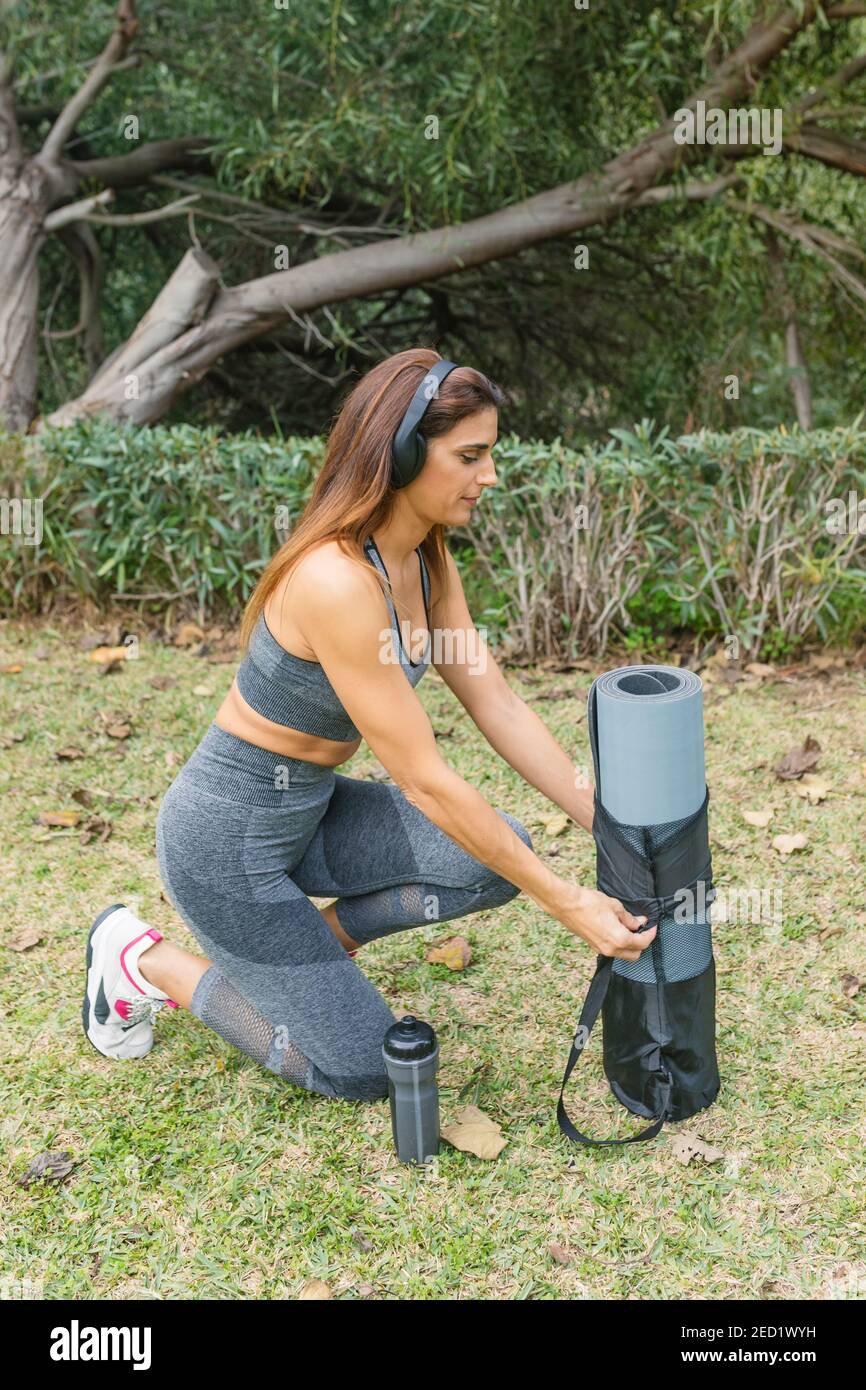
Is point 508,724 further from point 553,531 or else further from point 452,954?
point 553,531

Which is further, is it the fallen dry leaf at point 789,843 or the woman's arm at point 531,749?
the fallen dry leaf at point 789,843

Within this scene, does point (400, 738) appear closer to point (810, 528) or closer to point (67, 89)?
point (810, 528)

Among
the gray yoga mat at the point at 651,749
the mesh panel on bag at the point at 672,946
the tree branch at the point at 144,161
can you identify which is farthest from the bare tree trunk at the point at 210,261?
the mesh panel on bag at the point at 672,946

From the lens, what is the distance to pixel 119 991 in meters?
2.76

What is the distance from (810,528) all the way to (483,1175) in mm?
3012

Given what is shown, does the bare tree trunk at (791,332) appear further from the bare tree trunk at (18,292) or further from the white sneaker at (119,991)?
the white sneaker at (119,991)

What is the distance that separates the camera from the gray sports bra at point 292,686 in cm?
237

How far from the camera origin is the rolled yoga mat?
2.28 m

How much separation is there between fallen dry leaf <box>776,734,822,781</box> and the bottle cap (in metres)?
2.01

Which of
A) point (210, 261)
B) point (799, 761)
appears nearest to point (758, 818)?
point (799, 761)

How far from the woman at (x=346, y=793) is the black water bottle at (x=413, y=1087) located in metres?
0.18

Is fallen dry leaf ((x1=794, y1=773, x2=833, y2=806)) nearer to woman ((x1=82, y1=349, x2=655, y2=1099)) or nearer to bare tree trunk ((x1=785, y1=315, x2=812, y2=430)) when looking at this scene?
woman ((x1=82, y1=349, x2=655, y2=1099))

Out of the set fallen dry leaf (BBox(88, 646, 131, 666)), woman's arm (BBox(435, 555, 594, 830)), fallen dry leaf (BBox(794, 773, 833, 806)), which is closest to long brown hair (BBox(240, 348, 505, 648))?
woman's arm (BBox(435, 555, 594, 830))

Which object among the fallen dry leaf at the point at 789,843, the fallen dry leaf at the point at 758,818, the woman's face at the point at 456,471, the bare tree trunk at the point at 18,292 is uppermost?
the bare tree trunk at the point at 18,292
